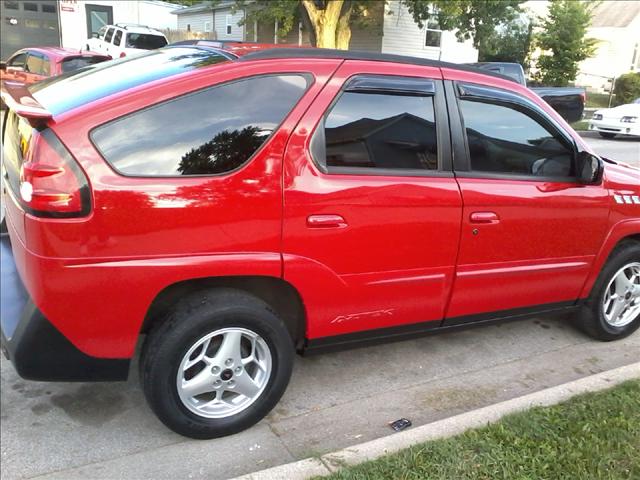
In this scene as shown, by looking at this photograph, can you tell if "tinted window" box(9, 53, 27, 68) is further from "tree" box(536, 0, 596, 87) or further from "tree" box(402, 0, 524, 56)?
"tree" box(536, 0, 596, 87)

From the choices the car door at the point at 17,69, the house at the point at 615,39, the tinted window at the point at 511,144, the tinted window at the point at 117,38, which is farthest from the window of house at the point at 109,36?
the house at the point at 615,39

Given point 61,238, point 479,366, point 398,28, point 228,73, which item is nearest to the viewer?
point 61,238

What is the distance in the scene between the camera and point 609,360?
387 cm

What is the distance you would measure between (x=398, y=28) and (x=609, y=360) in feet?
70.4

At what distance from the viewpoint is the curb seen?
2445 mm

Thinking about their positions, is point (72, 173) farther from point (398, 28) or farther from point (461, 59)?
point (461, 59)

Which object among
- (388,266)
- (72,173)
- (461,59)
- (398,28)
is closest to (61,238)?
(72,173)

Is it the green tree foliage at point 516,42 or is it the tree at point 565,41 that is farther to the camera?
the green tree foliage at point 516,42

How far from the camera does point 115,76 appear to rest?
9.42ft

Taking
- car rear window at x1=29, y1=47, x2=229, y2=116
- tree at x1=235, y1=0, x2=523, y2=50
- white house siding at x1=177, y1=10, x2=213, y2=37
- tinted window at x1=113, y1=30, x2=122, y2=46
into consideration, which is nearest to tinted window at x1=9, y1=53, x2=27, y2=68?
tinted window at x1=113, y1=30, x2=122, y2=46

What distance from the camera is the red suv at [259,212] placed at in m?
2.37

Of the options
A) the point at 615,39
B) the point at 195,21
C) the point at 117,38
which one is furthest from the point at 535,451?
the point at 615,39

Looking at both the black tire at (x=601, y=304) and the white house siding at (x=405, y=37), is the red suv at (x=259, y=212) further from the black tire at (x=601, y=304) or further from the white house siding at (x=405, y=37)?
the white house siding at (x=405, y=37)

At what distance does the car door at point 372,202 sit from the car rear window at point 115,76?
0.66 m
